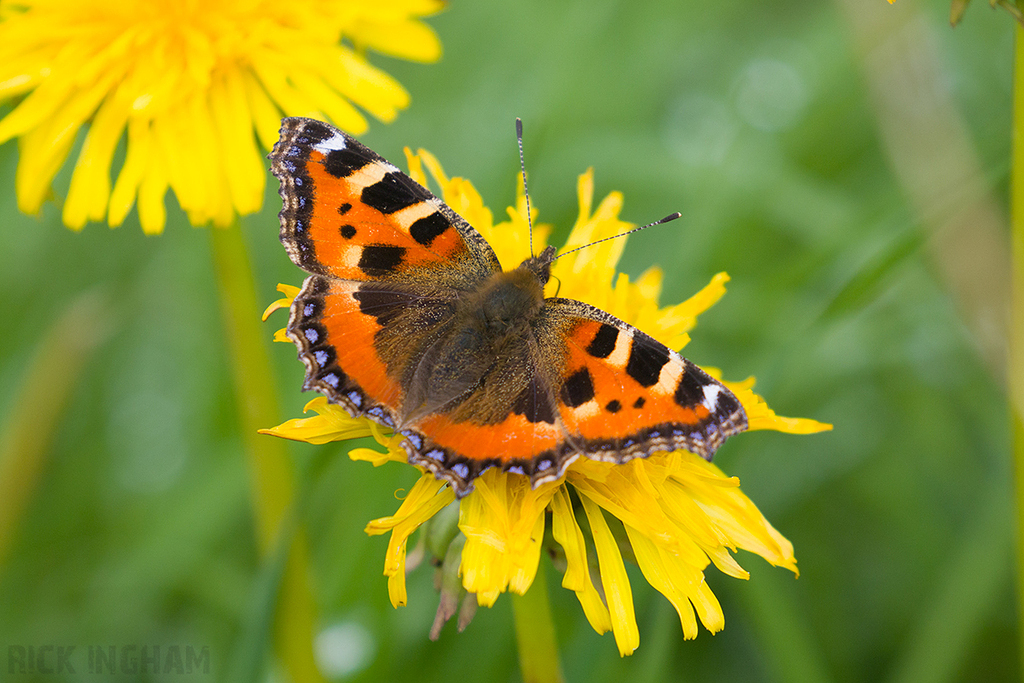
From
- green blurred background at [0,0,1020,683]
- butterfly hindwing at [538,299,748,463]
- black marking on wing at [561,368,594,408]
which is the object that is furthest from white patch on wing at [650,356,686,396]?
green blurred background at [0,0,1020,683]

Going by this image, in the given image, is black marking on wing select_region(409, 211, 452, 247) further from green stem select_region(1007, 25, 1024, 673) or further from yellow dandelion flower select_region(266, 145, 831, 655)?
green stem select_region(1007, 25, 1024, 673)

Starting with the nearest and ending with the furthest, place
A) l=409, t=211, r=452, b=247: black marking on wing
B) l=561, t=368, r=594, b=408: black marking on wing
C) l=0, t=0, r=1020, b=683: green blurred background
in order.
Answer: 1. l=561, t=368, r=594, b=408: black marking on wing
2. l=409, t=211, r=452, b=247: black marking on wing
3. l=0, t=0, r=1020, b=683: green blurred background

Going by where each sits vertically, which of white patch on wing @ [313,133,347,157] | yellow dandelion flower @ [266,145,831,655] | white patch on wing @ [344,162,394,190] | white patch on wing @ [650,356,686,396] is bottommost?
yellow dandelion flower @ [266,145,831,655]

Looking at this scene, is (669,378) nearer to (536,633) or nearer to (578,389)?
(578,389)

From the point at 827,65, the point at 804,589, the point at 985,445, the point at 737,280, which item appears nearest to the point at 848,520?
the point at 804,589

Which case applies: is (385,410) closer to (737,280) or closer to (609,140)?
(609,140)

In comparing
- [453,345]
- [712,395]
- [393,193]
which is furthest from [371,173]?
[712,395]
